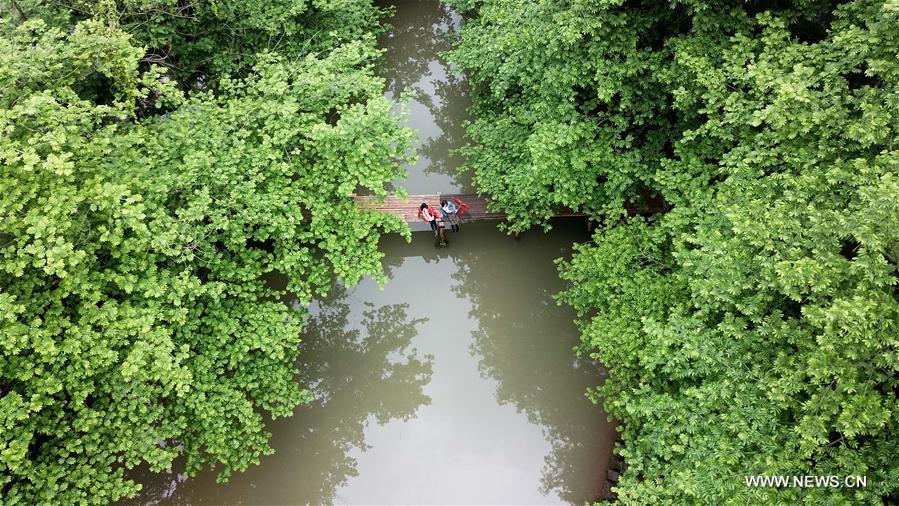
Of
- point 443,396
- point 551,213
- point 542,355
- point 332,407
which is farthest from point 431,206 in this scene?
point 332,407

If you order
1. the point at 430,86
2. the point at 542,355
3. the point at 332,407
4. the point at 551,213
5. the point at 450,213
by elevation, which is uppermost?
the point at 430,86

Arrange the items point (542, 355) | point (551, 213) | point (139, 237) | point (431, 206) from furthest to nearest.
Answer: point (431, 206)
point (542, 355)
point (551, 213)
point (139, 237)

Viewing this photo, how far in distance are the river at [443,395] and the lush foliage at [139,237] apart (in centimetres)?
223

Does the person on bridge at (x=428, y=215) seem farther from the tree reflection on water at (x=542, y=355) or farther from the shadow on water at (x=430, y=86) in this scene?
the shadow on water at (x=430, y=86)

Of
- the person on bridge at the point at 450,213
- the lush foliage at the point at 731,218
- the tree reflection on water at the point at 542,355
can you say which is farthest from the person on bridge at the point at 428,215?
the lush foliage at the point at 731,218

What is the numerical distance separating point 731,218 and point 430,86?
452 inches

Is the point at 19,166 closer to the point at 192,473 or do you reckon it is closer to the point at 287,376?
the point at 287,376

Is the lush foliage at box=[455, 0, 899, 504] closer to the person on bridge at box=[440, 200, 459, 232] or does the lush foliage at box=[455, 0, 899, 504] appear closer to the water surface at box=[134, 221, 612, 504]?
the person on bridge at box=[440, 200, 459, 232]

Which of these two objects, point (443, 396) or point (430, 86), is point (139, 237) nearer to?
point (443, 396)

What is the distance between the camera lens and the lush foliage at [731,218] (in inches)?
247

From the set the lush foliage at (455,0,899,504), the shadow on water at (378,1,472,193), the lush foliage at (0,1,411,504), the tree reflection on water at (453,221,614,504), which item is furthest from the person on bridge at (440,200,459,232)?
the lush foliage at (0,1,411,504)

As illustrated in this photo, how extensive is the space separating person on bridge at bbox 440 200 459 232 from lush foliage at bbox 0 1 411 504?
10.6 ft

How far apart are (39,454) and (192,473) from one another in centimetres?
246

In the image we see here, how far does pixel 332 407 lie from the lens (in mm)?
12016
